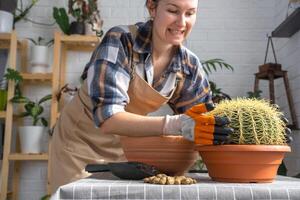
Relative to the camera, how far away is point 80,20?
290 centimetres

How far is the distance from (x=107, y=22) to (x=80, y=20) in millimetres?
297

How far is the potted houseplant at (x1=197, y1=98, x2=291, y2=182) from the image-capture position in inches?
28.0

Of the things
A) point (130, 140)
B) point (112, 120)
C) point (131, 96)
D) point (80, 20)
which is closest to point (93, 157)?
point (131, 96)

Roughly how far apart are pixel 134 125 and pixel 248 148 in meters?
0.29

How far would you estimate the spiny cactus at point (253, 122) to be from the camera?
727 millimetres

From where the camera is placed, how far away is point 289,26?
2.47 m

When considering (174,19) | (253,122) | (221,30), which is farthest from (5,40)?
(253,122)

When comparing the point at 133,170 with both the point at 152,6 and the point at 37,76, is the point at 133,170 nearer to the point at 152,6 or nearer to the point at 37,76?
the point at 152,6

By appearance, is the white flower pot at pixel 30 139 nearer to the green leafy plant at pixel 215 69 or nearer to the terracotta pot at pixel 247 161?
the green leafy plant at pixel 215 69

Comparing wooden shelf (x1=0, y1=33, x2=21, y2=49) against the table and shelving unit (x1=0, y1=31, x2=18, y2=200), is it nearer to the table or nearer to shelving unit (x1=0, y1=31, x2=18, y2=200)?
shelving unit (x1=0, y1=31, x2=18, y2=200)

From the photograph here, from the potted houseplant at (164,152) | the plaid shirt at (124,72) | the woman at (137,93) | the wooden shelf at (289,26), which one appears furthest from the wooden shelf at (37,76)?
the potted houseplant at (164,152)

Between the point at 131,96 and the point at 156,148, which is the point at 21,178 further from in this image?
the point at 156,148

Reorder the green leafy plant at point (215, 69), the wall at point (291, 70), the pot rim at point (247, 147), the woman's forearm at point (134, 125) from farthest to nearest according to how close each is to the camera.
Answer: the green leafy plant at point (215, 69) < the wall at point (291, 70) < the woman's forearm at point (134, 125) < the pot rim at point (247, 147)

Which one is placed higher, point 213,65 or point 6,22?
point 6,22
